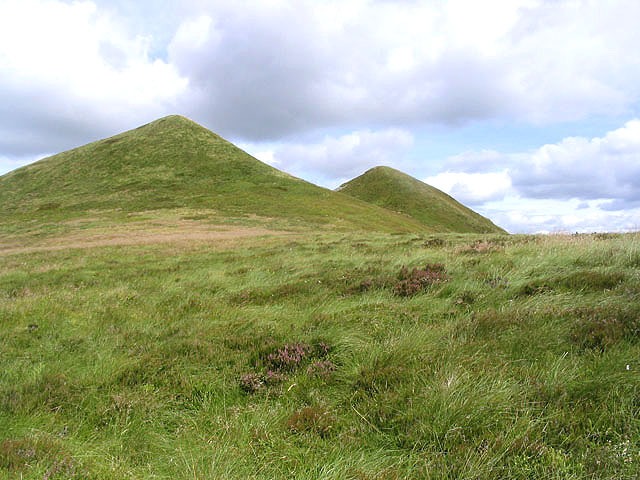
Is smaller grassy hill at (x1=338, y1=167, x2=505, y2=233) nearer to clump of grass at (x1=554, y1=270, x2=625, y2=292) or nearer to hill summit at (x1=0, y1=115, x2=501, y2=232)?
hill summit at (x1=0, y1=115, x2=501, y2=232)

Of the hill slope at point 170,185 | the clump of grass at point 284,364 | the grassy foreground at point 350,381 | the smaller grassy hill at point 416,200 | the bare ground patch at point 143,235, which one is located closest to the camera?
the grassy foreground at point 350,381

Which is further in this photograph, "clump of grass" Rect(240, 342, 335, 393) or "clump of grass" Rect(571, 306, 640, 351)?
"clump of grass" Rect(240, 342, 335, 393)

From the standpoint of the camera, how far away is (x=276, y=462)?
3.50 m

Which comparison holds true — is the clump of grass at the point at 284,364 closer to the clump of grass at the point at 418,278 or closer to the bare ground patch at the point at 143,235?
the clump of grass at the point at 418,278

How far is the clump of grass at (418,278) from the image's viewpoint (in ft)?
26.9

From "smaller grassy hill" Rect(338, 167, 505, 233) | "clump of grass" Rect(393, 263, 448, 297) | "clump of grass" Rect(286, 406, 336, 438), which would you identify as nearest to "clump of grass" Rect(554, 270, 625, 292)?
"clump of grass" Rect(393, 263, 448, 297)

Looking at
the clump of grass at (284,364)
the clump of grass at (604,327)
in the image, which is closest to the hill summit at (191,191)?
the clump of grass at (284,364)

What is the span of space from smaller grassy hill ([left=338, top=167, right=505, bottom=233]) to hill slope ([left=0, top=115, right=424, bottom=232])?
790 inches

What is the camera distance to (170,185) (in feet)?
238

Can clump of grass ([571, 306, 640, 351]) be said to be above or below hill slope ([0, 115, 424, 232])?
below

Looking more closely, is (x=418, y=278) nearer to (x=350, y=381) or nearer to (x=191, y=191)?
(x=350, y=381)

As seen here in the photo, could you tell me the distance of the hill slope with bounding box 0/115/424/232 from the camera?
190 ft

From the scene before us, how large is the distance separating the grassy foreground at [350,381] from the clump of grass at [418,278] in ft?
0.23

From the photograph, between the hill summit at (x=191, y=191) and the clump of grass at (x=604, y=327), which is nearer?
the clump of grass at (x=604, y=327)
